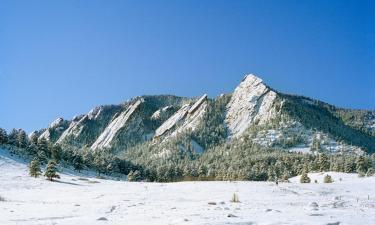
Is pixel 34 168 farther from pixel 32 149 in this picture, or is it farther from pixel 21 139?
pixel 21 139

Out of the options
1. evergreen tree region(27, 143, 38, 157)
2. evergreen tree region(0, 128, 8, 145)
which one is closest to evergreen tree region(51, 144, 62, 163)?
evergreen tree region(27, 143, 38, 157)

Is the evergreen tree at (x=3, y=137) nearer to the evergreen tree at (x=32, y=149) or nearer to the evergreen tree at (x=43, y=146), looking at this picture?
the evergreen tree at (x=32, y=149)

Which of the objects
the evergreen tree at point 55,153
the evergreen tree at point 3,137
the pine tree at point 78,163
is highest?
the evergreen tree at point 3,137

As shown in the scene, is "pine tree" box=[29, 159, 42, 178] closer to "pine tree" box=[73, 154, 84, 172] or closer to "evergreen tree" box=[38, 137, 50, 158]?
"pine tree" box=[73, 154, 84, 172]

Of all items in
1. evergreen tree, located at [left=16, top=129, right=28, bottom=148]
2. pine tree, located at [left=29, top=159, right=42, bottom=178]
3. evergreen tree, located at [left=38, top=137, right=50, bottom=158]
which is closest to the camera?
pine tree, located at [left=29, top=159, right=42, bottom=178]

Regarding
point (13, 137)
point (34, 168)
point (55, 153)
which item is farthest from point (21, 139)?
point (34, 168)

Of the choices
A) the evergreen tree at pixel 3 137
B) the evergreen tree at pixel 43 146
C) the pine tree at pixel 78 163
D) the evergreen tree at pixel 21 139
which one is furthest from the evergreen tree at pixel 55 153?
the evergreen tree at pixel 3 137

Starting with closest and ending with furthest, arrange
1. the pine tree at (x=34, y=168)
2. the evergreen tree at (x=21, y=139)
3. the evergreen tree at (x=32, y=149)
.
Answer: the pine tree at (x=34, y=168)
the evergreen tree at (x=32, y=149)
the evergreen tree at (x=21, y=139)

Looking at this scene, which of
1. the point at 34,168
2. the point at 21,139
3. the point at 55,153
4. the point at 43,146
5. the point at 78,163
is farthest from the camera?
the point at 43,146

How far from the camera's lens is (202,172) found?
151m

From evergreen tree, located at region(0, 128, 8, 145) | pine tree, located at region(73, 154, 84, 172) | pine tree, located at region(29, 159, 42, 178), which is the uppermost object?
evergreen tree, located at region(0, 128, 8, 145)

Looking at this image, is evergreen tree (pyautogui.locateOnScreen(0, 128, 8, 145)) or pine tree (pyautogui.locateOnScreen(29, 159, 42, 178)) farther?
evergreen tree (pyautogui.locateOnScreen(0, 128, 8, 145))

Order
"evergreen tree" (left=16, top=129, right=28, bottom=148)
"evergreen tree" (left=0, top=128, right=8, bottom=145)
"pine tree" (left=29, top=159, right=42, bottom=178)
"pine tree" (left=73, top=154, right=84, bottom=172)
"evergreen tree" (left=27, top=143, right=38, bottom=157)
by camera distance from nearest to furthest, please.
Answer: "pine tree" (left=29, top=159, right=42, bottom=178)
"evergreen tree" (left=0, top=128, right=8, bottom=145)
"evergreen tree" (left=27, top=143, right=38, bottom=157)
"pine tree" (left=73, top=154, right=84, bottom=172)
"evergreen tree" (left=16, top=129, right=28, bottom=148)

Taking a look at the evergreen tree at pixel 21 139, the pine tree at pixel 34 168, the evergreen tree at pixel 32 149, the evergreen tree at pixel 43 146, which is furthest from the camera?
the evergreen tree at pixel 43 146
